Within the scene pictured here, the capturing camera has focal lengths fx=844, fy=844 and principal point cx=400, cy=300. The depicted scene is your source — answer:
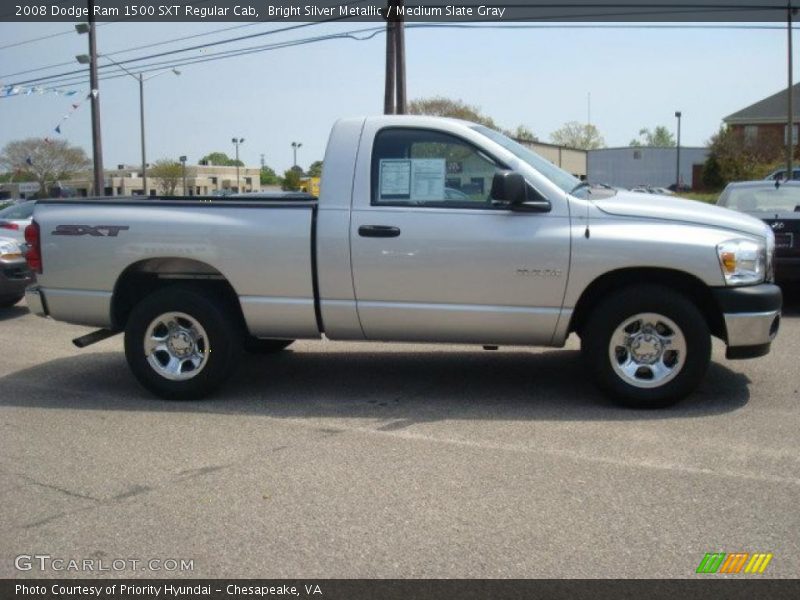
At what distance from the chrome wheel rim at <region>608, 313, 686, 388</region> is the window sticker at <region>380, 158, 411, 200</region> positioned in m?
1.83

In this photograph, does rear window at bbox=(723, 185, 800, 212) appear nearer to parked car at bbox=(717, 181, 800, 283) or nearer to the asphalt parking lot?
parked car at bbox=(717, 181, 800, 283)

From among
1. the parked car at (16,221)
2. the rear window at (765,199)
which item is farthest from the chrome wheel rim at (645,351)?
the parked car at (16,221)

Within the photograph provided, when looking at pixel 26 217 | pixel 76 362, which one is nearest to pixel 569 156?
pixel 26 217

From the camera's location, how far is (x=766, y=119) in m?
62.0

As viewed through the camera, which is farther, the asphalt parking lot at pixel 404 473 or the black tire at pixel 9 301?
the black tire at pixel 9 301

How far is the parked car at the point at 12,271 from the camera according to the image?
10789 mm

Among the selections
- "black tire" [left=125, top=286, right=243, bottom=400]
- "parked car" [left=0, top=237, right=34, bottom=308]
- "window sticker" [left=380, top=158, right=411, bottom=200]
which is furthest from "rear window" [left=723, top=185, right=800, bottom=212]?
"parked car" [left=0, top=237, right=34, bottom=308]

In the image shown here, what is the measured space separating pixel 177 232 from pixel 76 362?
257 cm

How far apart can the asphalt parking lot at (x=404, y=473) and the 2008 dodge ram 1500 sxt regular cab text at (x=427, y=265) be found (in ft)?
1.67

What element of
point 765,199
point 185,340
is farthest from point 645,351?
point 765,199

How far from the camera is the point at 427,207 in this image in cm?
609

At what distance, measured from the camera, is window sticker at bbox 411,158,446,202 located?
6.16 meters

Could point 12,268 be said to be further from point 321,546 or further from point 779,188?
point 779,188

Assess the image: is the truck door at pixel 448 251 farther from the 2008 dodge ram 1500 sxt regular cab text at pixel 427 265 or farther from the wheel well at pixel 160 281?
the wheel well at pixel 160 281
